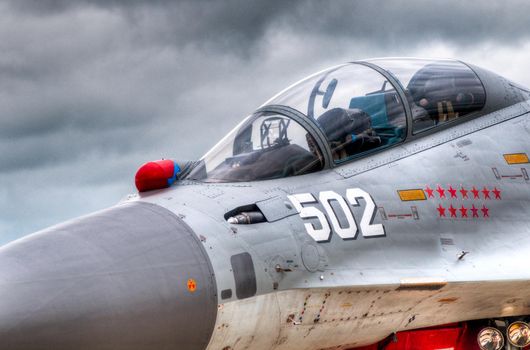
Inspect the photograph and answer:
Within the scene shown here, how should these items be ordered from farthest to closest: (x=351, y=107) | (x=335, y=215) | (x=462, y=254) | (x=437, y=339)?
(x=437, y=339) < (x=351, y=107) < (x=462, y=254) < (x=335, y=215)

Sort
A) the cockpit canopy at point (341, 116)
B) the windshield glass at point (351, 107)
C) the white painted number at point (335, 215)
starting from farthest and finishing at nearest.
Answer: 1. the windshield glass at point (351, 107)
2. the cockpit canopy at point (341, 116)
3. the white painted number at point (335, 215)

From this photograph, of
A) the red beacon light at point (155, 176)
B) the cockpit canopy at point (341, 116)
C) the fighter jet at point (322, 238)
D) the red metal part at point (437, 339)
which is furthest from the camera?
the red metal part at point (437, 339)

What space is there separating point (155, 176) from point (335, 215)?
1729 mm

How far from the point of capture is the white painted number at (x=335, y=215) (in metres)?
6.94

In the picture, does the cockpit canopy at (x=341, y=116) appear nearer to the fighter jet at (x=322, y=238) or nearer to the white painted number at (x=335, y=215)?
the fighter jet at (x=322, y=238)

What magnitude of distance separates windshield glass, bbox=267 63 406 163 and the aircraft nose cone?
2.15m

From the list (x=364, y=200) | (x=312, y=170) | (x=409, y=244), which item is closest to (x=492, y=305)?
(x=409, y=244)

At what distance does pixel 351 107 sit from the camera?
8.06 meters

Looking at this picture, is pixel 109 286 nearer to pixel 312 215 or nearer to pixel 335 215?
pixel 312 215

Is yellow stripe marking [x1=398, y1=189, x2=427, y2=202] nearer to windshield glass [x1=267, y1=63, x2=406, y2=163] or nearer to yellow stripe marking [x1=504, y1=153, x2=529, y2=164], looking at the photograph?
windshield glass [x1=267, y1=63, x2=406, y2=163]

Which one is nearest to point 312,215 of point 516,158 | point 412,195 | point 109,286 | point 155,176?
point 412,195

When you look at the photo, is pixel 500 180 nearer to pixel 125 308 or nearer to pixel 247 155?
pixel 247 155

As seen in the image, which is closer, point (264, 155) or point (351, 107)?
point (264, 155)

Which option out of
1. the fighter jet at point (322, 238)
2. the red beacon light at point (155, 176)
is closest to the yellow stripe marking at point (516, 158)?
the fighter jet at point (322, 238)
